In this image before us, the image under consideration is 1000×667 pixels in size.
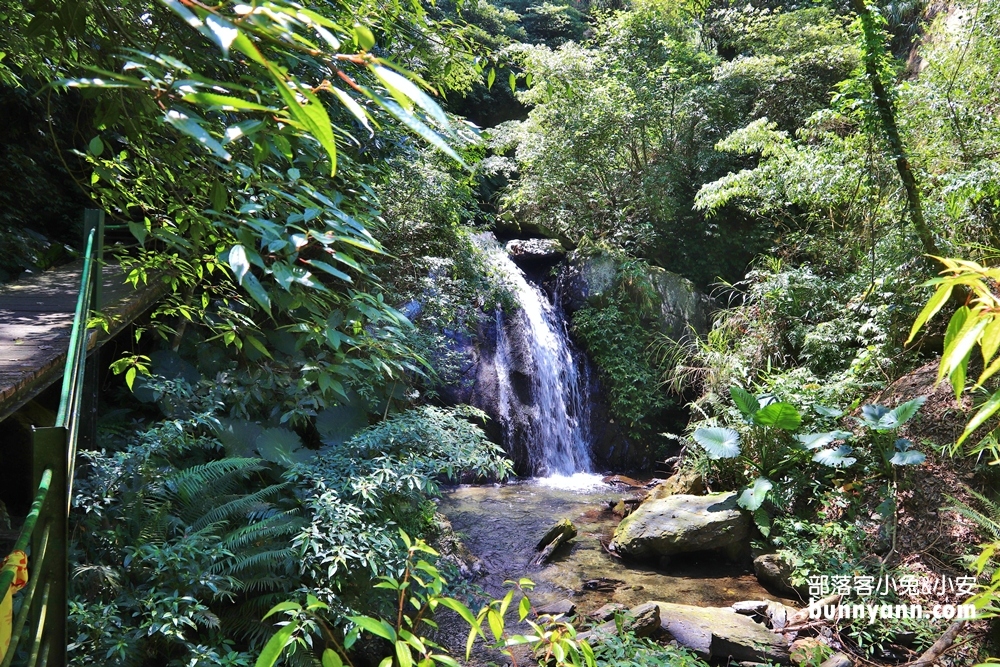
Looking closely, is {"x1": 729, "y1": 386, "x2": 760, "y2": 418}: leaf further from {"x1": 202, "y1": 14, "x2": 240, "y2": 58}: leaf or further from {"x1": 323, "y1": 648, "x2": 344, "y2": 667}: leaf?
{"x1": 202, "y1": 14, "x2": 240, "y2": 58}: leaf

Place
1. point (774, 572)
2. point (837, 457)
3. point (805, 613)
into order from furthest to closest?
point (837, 457) → point (774, 572) → point (805, 613)

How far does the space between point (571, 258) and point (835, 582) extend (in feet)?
23.3

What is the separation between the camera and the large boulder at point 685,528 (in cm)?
553

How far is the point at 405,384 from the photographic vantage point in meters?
5.23

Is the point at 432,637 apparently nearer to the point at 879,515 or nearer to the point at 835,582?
the point at 835,582

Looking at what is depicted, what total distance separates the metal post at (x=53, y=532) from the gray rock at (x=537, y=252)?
10135mm

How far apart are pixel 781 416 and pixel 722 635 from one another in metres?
2.34

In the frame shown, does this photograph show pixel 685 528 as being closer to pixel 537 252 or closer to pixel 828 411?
pixel 828 411

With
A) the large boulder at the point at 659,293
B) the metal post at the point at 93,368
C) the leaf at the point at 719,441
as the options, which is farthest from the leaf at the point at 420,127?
the large boulder at the point at 659,293

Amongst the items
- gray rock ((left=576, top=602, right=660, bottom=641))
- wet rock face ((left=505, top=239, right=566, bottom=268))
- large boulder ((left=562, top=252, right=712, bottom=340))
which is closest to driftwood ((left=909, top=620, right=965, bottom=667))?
gray rock ((left=576, top=602, right=660, bottom=641))

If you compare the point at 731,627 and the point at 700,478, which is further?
the point at 700,478

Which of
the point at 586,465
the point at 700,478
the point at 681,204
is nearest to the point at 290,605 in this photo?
the point at 700,478

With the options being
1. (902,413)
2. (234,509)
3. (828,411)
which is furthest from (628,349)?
(234,509)

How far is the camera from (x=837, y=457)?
523 cm
